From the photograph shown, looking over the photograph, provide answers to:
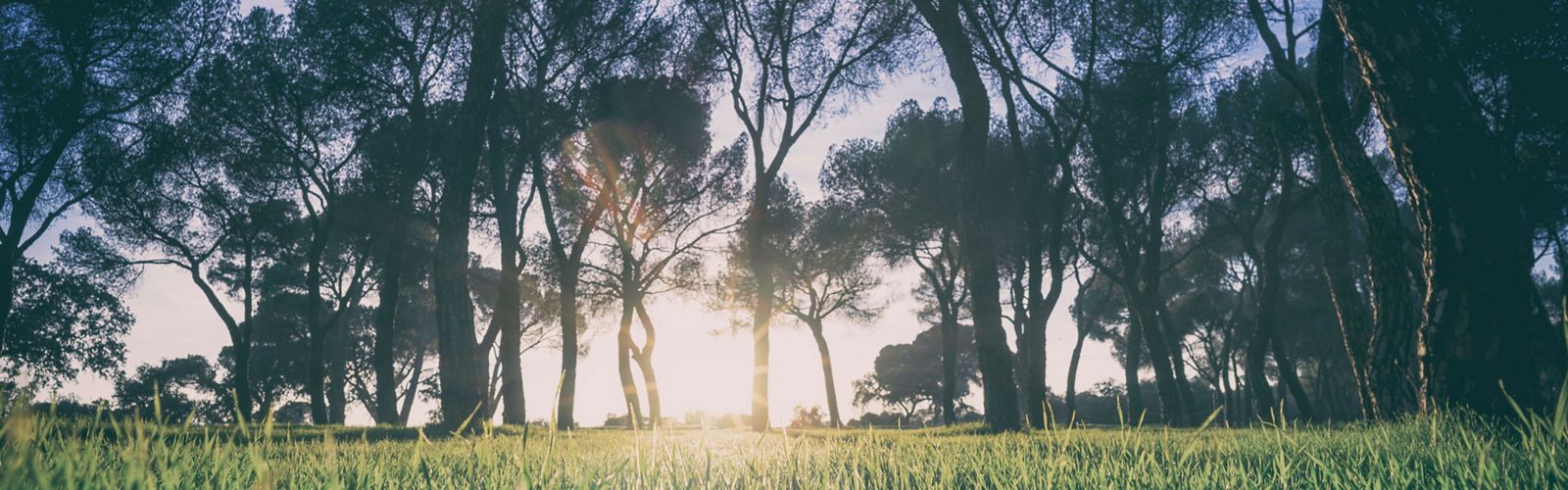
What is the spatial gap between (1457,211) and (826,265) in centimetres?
2400

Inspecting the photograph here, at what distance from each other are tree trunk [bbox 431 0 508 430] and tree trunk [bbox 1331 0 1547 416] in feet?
37.2

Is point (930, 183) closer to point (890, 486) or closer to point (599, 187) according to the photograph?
point (599, 187)

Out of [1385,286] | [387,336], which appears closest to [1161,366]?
[1385,286]

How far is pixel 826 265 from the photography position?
93.8 feet

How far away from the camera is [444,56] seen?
19.8 metres

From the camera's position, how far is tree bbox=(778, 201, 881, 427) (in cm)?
2733

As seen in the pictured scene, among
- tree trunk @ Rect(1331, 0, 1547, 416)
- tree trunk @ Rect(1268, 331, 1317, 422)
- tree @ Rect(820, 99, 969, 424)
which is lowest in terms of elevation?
tree trunk @ Rect(1268, 331, 1317, 422)

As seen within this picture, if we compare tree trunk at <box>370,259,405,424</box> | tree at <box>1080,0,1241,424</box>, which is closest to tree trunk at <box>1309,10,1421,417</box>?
tree at <box>1080,0,1241,424</box>

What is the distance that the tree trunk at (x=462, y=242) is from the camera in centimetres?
1203

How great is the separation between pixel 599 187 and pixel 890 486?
2117 cm

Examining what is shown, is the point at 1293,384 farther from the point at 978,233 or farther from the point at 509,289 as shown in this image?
the point at 509,289

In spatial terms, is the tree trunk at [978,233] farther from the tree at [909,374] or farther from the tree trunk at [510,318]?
the tree at [909,374]

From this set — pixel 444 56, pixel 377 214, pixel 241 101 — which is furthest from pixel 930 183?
pixel 241 101

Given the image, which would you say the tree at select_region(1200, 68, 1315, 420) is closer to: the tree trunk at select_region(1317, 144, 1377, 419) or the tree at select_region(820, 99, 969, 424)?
the tree trunk at select_region(1317, 144, 1377, 419)
